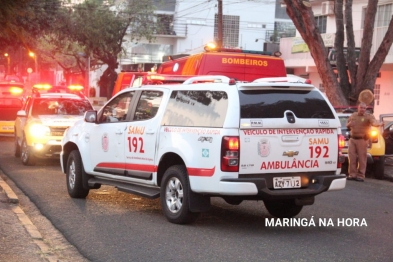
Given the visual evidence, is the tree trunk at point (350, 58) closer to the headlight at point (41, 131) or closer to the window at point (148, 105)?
the headlight at point (41, 131)

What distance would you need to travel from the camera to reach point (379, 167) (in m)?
16.0

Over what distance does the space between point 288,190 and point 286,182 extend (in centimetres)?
10

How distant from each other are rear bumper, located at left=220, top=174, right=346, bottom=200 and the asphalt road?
1.61 ft

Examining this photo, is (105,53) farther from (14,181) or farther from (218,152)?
(218,152)

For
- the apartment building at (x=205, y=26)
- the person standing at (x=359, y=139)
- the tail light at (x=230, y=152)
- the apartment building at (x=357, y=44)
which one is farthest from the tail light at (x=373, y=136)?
the apartment building at (x=205, y=26)

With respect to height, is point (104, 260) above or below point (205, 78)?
below

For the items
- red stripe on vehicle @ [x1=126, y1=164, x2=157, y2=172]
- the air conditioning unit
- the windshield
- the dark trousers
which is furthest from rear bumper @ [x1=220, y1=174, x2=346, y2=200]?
the air conditioning unit

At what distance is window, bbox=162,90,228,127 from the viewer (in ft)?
28.1

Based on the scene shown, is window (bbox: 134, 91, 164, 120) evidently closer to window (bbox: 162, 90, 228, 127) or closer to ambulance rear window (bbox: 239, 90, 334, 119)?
window (bbox: 162, 90, 228, 127)

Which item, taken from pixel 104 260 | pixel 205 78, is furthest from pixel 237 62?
pixel 104 260

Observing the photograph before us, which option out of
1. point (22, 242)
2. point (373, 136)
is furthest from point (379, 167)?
point (22, 242)

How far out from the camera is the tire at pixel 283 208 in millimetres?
9688

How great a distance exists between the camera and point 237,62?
53.3 feet

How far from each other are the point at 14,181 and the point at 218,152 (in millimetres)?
6456
